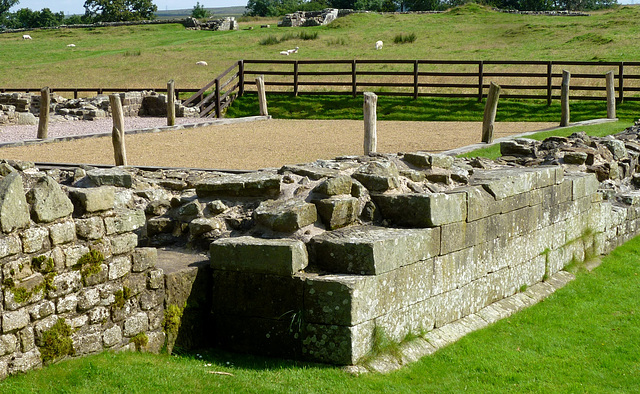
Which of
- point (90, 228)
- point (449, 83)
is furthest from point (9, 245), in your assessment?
point (449, 83)

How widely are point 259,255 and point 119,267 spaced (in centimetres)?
115

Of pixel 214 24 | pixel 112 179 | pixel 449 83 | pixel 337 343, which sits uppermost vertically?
pixel 214 24

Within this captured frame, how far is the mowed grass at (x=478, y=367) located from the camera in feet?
18.1

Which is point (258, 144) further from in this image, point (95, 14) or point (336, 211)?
point (95, 14)

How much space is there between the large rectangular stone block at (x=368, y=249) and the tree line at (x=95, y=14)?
7939 centimetres

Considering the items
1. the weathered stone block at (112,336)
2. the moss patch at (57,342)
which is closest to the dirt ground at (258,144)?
the weathered stone block at (112,336)

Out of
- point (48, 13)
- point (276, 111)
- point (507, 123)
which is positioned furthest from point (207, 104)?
point (48, 13)

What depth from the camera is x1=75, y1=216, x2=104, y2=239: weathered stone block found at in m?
5.65

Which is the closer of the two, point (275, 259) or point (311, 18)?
point (275, 259)

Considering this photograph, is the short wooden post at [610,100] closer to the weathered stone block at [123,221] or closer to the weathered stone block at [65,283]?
the weathered stone block at [123,221]

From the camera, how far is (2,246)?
16.5ft

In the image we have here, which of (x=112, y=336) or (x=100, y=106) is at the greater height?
(x=100, y=106)

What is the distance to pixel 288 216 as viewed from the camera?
686 cm

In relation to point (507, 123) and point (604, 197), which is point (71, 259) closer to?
point (604, 197)
